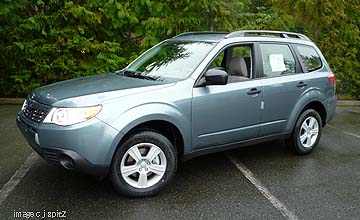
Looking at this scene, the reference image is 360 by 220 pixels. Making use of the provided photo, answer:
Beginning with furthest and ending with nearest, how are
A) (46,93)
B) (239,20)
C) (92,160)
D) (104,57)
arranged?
(239,20), (104,57), (46,93), (92,160)

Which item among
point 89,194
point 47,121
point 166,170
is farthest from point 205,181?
point 47,121

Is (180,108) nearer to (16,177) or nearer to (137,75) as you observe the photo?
(137,75)

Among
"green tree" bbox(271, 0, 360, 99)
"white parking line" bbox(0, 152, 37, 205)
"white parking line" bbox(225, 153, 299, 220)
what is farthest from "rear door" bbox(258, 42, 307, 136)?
"green tree" bbox(271, 0, 360, 99)

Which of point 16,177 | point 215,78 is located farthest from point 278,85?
point 16,177

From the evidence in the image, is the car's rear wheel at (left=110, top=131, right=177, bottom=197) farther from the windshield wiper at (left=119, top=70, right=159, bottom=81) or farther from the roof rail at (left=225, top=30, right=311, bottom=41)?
the roof rail at (left=225, top=30, right=311, bottom=41)

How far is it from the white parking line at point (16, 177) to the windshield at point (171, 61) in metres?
1.63

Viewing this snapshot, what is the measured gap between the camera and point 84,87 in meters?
3.60

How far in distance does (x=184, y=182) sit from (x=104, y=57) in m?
5.10

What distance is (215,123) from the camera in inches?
153

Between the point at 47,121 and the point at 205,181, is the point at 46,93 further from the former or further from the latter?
the point at 205,181

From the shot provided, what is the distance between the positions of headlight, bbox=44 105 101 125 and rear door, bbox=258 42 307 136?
214 cm

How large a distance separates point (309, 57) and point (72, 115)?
3498mm

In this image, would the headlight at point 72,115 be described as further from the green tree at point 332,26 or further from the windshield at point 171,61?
the green tree at point 332,26

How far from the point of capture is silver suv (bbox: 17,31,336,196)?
10.4 ft
